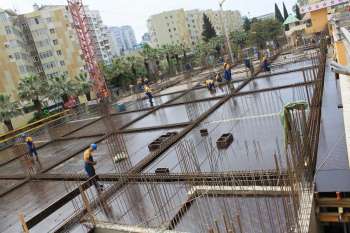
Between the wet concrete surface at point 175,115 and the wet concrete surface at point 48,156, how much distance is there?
2865 millimetres

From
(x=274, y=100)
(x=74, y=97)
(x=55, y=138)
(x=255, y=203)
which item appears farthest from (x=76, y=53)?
(x=255, y=203)

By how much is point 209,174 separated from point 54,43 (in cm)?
4883

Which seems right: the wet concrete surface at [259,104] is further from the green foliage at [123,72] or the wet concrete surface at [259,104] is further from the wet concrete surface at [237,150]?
the green foliage at [123,72]

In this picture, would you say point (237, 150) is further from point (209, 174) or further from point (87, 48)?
point (87, 48)

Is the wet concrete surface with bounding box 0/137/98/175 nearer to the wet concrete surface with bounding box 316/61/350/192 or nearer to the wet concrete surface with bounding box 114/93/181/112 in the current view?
the wet concrete surface with bounding box 114/93/181/112

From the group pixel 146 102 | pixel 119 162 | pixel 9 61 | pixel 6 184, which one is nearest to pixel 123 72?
pixel 9 61

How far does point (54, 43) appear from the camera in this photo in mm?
50469

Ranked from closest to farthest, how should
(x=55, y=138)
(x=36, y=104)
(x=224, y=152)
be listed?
(x=224, y=152) → (x=55, y=138) → (x=36, y=104)

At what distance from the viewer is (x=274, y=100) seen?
14.1 m

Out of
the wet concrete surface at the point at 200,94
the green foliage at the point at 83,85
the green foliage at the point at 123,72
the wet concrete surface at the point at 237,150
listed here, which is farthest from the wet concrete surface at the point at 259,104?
the green foliage at the point at 123,72

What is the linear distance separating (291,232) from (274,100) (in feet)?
31.9

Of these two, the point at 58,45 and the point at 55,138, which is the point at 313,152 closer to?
the point at 55,138

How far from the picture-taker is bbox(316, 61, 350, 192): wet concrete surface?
6.10 metres

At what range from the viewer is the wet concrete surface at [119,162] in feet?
37.2
